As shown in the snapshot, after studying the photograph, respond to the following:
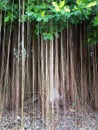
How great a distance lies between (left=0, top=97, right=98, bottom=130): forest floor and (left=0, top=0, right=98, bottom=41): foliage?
1.03m

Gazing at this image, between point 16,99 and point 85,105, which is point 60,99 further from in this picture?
point 16,99

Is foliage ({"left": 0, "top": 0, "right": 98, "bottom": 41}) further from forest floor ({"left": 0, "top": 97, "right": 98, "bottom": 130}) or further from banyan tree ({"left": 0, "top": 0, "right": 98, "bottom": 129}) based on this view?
forest floor ({"left": 0, "top": 97, "right": 98, "bottom": 130})

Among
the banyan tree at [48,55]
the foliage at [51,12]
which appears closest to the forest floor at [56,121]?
the banyan tree at [48,55]

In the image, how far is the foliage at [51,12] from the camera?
7.05 feet

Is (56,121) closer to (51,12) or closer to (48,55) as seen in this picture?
(48,55)

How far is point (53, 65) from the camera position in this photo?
2.72 m

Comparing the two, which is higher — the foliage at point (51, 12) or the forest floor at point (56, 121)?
the foliage at point (51, 12)

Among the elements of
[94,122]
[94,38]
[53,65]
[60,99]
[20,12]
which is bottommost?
[94,122]

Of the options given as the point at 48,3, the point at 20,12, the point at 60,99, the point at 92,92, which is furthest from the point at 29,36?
the point at 92,92

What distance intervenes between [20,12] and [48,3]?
0.33 meters

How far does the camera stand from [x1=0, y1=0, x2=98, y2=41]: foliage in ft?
7.05

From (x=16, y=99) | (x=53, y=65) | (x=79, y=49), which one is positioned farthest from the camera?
(x=79, y=49)

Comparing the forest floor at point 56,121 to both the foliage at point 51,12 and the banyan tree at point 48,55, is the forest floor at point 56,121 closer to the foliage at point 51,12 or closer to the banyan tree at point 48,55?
the banyan tree at point 48,55

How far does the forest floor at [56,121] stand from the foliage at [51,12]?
1.03 meters
